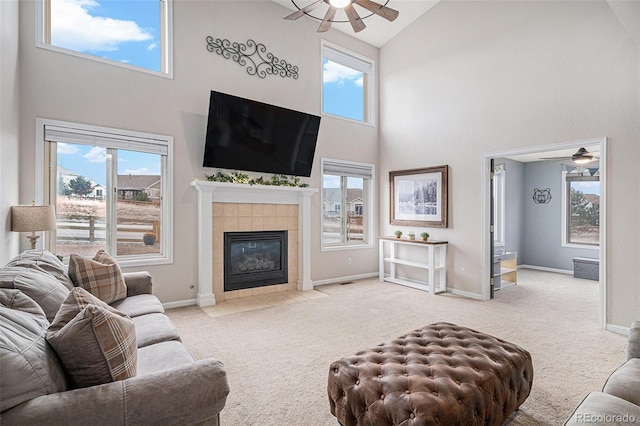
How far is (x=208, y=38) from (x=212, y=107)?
41.2 inches

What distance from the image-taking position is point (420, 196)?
5.88 meters

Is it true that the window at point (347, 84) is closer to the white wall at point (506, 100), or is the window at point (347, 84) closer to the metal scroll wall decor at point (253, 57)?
the white wall at point (506, 100)

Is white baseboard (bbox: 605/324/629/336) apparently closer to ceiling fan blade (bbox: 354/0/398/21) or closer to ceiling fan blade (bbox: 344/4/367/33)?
ceiling fan blade (bbox: 354/0/398/21)

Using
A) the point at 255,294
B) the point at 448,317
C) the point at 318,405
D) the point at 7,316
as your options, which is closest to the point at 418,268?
the point at 448,317

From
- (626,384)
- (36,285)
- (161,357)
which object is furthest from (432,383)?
(36,285)

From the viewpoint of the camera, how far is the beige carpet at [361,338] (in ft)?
7.45

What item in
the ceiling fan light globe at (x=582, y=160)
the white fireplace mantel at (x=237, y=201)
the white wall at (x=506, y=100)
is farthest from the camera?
the ceiling fan light globe at (x=582, y=160)

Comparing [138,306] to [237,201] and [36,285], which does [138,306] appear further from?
[237,201]

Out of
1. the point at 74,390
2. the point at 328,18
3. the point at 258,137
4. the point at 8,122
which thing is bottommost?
the point at 74,390

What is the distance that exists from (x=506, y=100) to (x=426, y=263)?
9.11 ft

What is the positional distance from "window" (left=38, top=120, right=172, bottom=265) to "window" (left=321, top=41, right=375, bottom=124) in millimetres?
3110

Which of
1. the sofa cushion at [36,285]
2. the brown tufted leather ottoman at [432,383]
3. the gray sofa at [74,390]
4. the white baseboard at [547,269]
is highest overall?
the sofa cushion at [36,285]

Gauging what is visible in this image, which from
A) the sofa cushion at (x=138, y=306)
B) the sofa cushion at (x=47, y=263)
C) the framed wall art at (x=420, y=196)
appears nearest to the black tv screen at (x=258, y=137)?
the framed wall art at (x=420, y=196)

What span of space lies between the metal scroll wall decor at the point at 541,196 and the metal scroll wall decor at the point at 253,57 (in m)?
6.25
